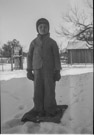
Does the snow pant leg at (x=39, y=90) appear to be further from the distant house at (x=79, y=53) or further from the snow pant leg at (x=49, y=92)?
the distant house at (x=79, y=53)

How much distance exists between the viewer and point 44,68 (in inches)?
113

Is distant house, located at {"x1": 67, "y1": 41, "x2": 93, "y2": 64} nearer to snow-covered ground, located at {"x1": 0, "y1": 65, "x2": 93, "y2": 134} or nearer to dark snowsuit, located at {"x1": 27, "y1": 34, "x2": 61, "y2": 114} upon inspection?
snow-covered ground, located at {"x1": 0, "y1": 65, "x2": 93, "y2": 134}

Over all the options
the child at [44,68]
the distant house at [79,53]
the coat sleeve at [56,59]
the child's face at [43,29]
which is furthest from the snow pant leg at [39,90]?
the distant house at [79,53]

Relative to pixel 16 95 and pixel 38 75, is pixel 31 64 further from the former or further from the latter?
pixel 16 95

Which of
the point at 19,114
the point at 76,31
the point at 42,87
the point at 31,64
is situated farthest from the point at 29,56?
the point at 76,31

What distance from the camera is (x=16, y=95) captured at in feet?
13.0

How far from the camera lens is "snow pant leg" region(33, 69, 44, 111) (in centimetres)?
291

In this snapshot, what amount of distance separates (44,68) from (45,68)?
2cm

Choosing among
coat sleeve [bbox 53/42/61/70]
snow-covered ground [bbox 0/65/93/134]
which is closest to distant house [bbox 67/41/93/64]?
snow-covered ground [bbox 0/65/93/134]

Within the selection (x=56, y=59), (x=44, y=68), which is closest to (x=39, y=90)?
(x=44, y=68)

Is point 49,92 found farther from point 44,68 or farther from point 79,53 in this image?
point 79,53

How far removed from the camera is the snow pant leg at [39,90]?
9.55 ft

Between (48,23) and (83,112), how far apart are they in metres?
1.57

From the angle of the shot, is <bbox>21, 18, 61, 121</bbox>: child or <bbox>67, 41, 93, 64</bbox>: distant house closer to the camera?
<bbox>21, 18, 61, 121</bbox>: child
